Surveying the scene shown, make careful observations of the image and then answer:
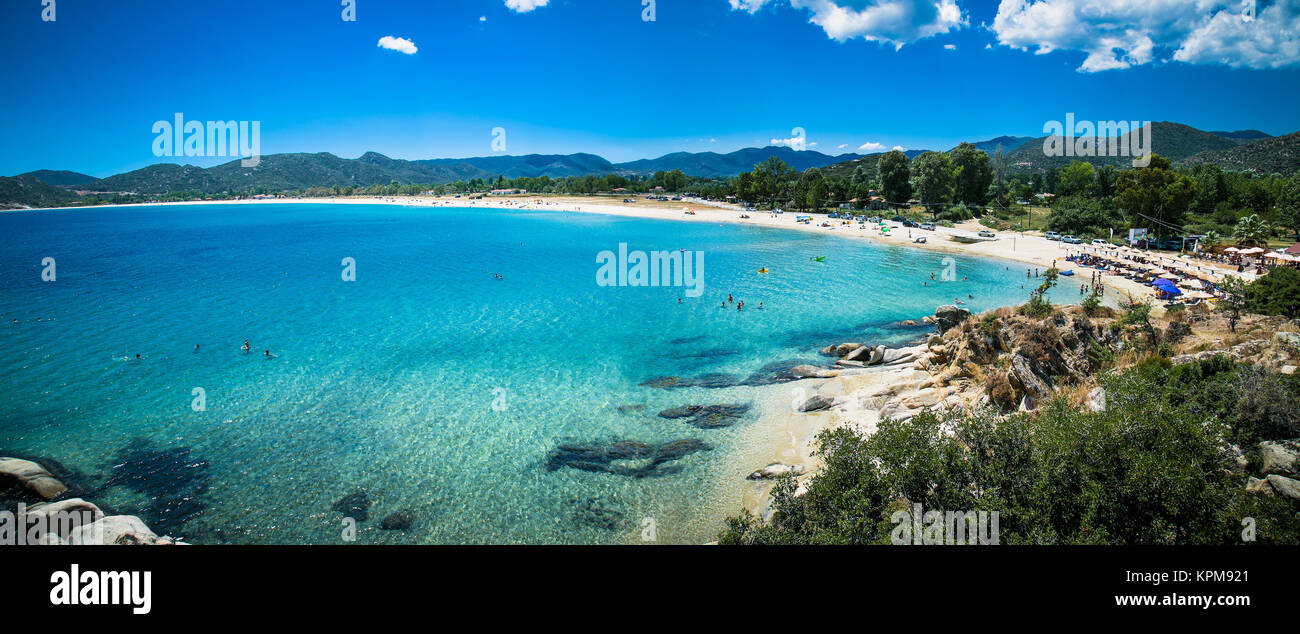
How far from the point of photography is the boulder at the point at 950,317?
30.6 metres

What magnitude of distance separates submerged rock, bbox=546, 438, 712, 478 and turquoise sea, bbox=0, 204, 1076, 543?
0.33 feet

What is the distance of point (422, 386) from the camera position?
29109 millimetres

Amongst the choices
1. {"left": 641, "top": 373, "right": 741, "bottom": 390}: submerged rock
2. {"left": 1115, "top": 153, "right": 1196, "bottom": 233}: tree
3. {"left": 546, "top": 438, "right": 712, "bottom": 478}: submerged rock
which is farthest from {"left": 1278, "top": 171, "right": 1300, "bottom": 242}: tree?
{"left": 546, "top": 438, "right": 712, "bottom": 478}: submerged rock

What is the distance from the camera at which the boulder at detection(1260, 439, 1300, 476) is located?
37.5ft

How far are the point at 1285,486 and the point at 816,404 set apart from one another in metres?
15.0

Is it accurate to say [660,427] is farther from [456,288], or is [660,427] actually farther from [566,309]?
[456,288]

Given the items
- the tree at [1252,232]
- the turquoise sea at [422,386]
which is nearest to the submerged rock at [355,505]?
the turquoise sea at [422,386]

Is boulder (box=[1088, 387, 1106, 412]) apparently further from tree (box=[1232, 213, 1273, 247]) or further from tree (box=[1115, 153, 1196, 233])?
tree (box=[1115, 153, 1196, 233])

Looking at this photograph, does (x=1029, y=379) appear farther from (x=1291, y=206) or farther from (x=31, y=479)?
(x=1291, y=206)

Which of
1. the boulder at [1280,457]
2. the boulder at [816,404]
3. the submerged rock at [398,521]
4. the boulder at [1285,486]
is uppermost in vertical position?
the boulder at [1280,457]

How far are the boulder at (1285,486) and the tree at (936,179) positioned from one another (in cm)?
9894

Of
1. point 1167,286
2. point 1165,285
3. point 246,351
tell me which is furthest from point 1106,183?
point 246,351

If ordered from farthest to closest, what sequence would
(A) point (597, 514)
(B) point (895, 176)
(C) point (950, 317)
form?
(B) point (895, 176) < (C) point (950, 317) < (A) point (597, 514)

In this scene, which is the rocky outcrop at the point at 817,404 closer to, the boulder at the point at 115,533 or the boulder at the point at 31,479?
the boulder at the point at 115,533
